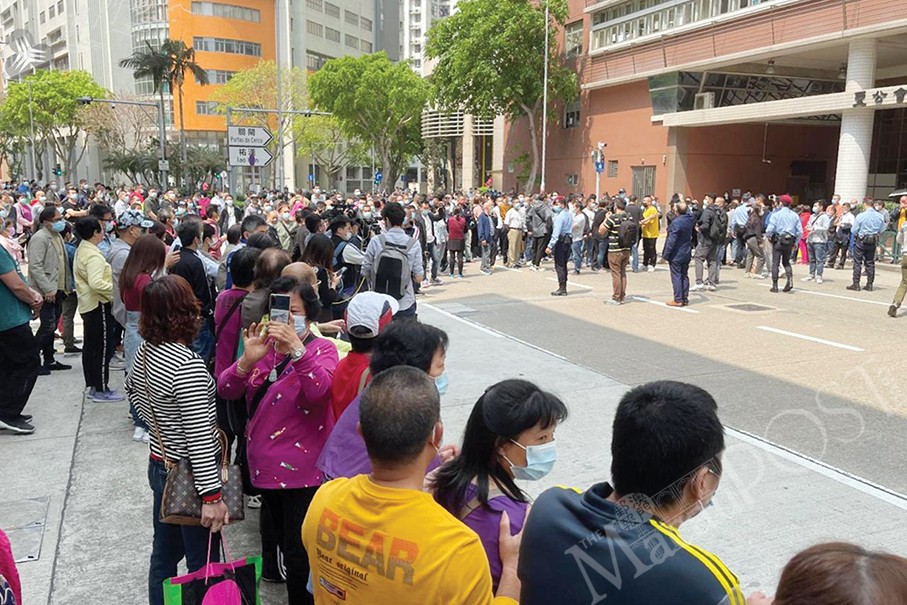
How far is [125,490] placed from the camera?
196 inches

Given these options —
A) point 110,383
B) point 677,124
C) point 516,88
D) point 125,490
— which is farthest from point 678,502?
point 516,88

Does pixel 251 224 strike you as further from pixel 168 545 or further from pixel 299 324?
pixel 168 545

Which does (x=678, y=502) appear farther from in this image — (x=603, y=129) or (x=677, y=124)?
(x=603, y=129)

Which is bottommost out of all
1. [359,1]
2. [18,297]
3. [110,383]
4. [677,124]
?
[110,383]

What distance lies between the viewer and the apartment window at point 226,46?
67.7 m

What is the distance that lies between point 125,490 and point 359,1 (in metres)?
89.5

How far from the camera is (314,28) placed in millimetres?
76562

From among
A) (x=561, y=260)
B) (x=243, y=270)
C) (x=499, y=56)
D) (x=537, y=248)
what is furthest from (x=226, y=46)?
(x=243, y=270)

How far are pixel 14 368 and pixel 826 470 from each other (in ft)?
21.7

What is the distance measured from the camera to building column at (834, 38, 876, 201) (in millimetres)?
22000

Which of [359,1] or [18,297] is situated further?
[359,1]

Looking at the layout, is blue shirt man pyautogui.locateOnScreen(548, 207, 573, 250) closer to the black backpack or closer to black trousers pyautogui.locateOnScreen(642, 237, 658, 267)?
the black backpack

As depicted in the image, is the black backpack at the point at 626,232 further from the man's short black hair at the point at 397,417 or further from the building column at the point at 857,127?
the building column at the point at 857,127

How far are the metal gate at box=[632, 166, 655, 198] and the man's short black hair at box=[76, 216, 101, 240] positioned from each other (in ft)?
93.9
